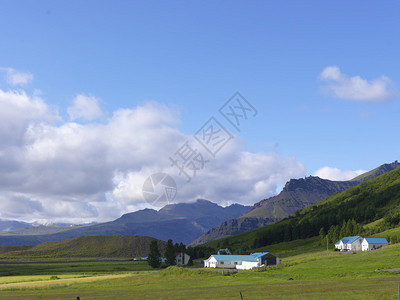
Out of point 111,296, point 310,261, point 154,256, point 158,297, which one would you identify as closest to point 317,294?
point 158,297

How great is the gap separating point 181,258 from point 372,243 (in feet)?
290

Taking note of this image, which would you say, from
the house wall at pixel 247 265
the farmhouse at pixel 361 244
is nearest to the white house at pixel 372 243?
the farmhouse at pixel 361 244

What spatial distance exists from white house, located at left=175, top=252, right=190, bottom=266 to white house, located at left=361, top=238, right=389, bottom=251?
82.9 m

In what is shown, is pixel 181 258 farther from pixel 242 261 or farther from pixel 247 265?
pixel 247 265

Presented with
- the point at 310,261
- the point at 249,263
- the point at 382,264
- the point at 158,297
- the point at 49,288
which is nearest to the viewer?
the point at 158,297

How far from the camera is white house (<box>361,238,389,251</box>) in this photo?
180375mm

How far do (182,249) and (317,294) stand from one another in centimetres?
15113

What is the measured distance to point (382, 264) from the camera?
10212cm

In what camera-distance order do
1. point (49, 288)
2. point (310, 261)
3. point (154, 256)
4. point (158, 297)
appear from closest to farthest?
point (158, 297) < point (49, 288) < point (310, 261) < point (154, 256)

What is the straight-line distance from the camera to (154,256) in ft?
591

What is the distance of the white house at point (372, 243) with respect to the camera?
180375 mm

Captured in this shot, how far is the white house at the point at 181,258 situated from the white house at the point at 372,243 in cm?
8290

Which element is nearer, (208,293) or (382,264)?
(208,293)

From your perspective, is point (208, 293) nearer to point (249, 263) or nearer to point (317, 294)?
point (317, 294)
